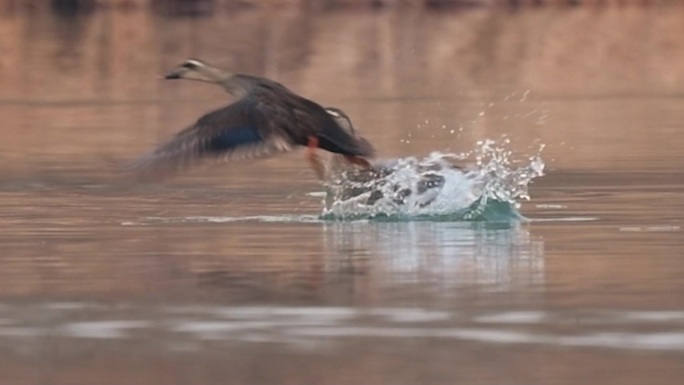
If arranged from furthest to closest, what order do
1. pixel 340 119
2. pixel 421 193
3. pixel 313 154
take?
pixel 421 193 → pixel 340 119 → pixel 313 154

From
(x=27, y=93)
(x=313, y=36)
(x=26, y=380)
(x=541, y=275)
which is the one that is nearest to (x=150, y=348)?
(x=26, y=380)

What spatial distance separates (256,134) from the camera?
12312 mm

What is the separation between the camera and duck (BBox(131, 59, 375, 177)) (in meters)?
12.2

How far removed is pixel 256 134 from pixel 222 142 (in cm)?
19

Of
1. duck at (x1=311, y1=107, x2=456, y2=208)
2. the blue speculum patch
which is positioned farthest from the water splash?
the blue speculum patch

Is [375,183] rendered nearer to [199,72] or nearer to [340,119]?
[340,119]

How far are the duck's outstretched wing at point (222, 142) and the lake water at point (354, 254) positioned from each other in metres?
0.42

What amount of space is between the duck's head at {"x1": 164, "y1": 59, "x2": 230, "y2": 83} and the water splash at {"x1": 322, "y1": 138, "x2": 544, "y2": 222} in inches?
34.0

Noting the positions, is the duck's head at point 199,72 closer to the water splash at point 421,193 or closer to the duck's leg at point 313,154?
the duck's leg at point 313,154

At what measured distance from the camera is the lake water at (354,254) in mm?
8289

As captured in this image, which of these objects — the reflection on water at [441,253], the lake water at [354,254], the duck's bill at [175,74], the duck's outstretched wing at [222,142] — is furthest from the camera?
the duck's bill at [175,74]

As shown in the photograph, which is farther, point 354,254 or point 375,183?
point 375,183

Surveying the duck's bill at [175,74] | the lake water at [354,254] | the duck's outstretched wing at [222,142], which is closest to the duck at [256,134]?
the duck's outstretched wing at [222,142]

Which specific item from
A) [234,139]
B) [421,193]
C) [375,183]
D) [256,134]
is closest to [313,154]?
[256,134]
